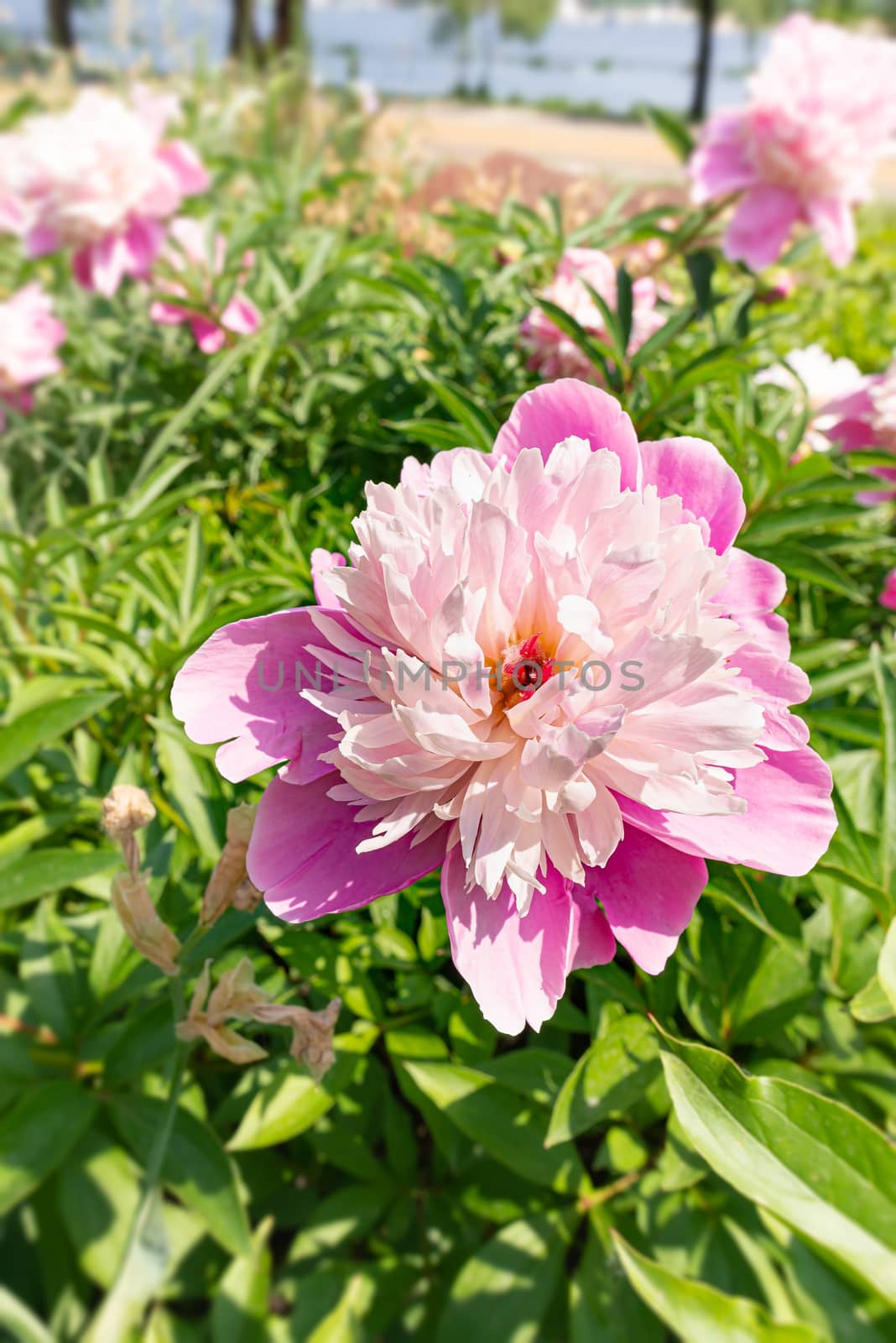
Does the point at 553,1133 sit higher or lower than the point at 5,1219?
higher

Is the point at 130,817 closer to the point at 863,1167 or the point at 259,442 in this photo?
the point at 863,1167

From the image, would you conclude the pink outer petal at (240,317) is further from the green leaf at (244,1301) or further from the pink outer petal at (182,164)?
the green leaf at (244,1301)

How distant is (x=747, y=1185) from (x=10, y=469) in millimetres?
1533

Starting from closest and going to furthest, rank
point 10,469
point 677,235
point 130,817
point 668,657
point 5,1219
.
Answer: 1. point 668,657
2. point 130,817
3. point 5,1219
4. point 677,235
5. point 10,469

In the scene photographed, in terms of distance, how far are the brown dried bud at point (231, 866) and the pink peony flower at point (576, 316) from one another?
0.70 metres

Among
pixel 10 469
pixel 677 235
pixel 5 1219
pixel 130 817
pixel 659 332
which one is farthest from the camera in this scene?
pixel 10 469

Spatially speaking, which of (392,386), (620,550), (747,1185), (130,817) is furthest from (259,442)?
(747,1185)

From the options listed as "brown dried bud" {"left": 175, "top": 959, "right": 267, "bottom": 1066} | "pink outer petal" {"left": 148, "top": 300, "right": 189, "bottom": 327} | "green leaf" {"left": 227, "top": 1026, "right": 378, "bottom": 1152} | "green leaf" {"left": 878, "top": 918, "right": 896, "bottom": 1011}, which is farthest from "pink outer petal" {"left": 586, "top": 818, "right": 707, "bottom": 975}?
"pink outer petal" {"left": 148, "top": 300, "right": 189, "bottom": 327}

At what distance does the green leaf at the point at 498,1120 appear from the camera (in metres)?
0.70

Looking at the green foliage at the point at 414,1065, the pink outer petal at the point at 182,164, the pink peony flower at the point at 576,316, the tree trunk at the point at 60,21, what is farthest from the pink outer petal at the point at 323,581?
the tree trunk at the point at 60,21

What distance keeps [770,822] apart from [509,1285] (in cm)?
49

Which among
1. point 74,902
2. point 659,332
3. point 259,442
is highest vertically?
point 659,332

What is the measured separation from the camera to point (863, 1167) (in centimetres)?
43

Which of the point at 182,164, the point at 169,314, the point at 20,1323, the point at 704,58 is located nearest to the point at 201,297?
the point at 169,314
